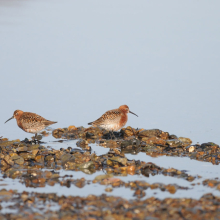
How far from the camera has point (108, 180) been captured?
1090 centimetres

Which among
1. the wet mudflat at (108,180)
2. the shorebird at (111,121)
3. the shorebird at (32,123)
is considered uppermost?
the shorebird at (111,121)

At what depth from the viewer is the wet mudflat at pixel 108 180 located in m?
8.62

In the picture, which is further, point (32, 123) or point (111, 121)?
point (111, 121)

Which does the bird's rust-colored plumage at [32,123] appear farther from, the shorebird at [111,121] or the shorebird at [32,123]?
the shorebird at [111,121]

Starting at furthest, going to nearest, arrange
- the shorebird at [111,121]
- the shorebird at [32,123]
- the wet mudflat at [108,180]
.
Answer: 1. the shorebird at [111,121]
2. the shorebird at [32,123]
3. the wet mudflat at [108,180]

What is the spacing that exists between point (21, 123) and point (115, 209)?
8518 mm

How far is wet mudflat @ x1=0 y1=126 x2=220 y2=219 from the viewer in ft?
28.3

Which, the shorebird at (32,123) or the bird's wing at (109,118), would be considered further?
the bird's wing at (109,118)

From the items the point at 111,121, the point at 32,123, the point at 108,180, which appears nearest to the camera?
the point at 108,180

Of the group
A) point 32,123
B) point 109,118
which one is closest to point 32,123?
point 32,123

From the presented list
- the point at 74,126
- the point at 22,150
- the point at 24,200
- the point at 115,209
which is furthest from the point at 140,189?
the point at 74,126

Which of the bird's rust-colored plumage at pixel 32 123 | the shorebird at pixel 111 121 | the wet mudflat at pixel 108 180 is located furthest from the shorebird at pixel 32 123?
the shorebird at pixel 111 121

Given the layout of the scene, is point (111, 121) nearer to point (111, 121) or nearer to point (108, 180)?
point (111, 121)

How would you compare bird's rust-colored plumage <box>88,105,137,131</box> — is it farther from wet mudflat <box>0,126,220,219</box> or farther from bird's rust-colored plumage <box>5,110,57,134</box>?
bird's rust-colored plumage <box>5,110,57,134</box>
